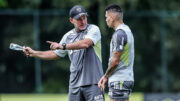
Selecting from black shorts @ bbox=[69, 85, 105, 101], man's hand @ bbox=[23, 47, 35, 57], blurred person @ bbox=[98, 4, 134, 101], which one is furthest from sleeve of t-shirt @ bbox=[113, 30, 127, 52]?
man's hand @ bbox=[23, 47, 35, 57]

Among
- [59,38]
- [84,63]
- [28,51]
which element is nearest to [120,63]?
[84,63]

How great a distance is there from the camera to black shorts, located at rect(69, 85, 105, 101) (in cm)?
862

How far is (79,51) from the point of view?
28.8 ft

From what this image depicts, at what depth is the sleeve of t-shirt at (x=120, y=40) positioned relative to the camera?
7.89 m

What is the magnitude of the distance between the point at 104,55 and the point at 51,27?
2.11 metres

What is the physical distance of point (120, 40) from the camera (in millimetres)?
7906

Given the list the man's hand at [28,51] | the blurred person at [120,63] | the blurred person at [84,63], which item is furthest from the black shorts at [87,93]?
the man's hand at [28,51]

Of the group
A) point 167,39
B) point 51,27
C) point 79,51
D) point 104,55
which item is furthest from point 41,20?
point 79,51

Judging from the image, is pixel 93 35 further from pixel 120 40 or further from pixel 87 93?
pixel 87 93

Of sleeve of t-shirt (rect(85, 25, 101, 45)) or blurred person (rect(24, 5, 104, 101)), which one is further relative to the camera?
blurred person (rect(24, 5, 104, 101))

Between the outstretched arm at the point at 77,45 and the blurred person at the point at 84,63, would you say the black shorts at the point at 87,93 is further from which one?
the outstretched arm at the point at 77,45

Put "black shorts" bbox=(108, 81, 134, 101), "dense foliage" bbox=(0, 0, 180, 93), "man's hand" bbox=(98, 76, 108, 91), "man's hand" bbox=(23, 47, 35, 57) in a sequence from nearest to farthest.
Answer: "black shorts" bbox=(108, 81, 134, 101), "man's hand" bbox=(98, 76, 108, 91), "man's hand" bbox=(23, 47, 35, 57), "dense foliage" bbox=(0, 0, 180, 93)

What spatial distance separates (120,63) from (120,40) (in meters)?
0.33

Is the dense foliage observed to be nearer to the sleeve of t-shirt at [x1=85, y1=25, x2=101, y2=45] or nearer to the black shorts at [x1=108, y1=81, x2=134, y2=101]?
the sleeve of t-shirt at [x1=85, y1=25, x2=101, y2=45]
